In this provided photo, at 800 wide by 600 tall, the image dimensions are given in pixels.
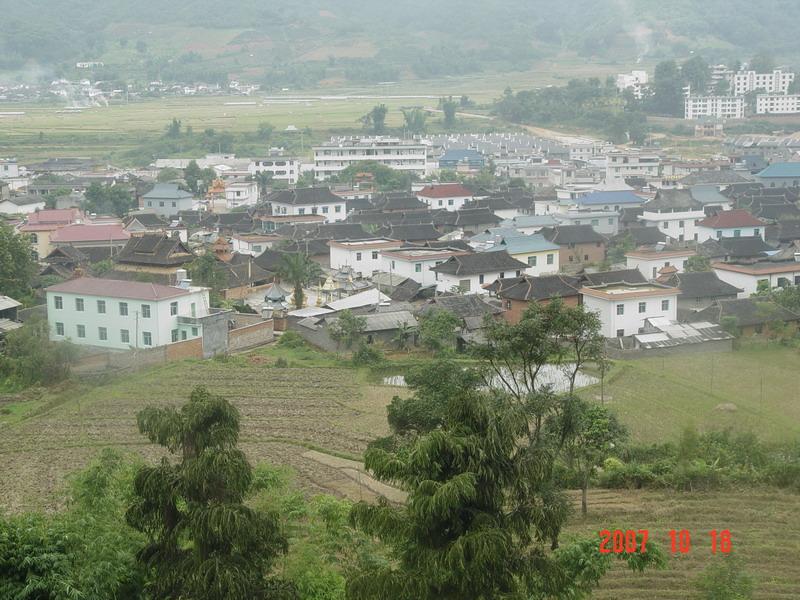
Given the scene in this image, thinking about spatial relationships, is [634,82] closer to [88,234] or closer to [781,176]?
[781,176]

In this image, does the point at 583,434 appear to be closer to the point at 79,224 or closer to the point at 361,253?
the point at 361,253

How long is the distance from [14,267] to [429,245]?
33.2 ft

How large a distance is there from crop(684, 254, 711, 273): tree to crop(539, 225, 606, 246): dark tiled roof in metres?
3.30

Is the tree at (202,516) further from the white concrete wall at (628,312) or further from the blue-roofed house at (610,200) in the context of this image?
the blue-roofed house at (610,200)

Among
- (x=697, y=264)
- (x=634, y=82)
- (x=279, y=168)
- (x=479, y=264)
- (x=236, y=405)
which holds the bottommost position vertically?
(x=236, y=405)

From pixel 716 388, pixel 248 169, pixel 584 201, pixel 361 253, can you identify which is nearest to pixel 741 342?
pixel 716 388

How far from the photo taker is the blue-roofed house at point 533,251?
25891 millimetres

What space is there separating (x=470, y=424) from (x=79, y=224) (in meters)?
25.0

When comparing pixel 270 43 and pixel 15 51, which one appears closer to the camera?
pixel 15 51

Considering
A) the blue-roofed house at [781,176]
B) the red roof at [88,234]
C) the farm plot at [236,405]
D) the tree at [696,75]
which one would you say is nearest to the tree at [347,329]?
the farm plot at [236,405]

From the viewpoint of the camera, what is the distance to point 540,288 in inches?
815

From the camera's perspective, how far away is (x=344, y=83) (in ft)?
304
